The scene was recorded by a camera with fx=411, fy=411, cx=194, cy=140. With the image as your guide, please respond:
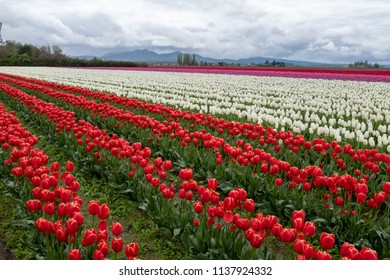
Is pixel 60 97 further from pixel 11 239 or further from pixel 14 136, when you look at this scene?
pixel 11 239

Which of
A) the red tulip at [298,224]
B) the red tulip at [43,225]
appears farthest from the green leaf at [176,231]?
the red tulip at [298,224]

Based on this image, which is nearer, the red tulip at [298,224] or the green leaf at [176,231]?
the red tulip at [298,224]

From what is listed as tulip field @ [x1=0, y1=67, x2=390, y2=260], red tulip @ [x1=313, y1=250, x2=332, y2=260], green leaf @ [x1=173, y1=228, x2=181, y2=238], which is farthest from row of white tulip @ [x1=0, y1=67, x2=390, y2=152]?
red tulip @ [x1=313, y1=250, x2=332, y2=260]

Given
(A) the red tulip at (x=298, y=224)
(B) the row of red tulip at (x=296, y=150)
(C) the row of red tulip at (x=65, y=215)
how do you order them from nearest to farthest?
(C) the row of red tulip at (x=65, y=215) < (A) the red tulip at (x=298, y=224) < (B) the row of red tulip at (x=296, y=150)

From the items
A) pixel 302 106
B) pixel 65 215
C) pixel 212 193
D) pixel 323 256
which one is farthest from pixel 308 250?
pixel 302 106

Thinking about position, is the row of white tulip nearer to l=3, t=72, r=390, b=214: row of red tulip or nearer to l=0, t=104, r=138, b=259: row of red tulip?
l=3, t=72, r=390, b=214: row of red tulip

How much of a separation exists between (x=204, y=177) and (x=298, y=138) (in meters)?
1.72

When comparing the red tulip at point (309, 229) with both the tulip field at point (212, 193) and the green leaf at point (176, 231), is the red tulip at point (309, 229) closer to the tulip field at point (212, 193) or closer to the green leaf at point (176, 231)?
the tulip field at point (212, 193)

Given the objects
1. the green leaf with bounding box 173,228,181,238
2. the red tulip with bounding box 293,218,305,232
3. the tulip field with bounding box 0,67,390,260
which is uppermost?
the red tulip with bounding box 293,218,305,232

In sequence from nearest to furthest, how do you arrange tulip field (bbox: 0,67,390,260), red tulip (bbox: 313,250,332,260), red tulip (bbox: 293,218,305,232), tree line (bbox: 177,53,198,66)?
red tulip (bbox: 313,250,332,260) → red tulip (bbox: 293,218,305,232) → tulip field (bbox: 0,67,390,260) → tree line (bbox: 177,53,198,66)

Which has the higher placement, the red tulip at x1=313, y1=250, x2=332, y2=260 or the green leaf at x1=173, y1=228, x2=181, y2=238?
the red tulip at x1=313, y1=250, x2=332, y2=260

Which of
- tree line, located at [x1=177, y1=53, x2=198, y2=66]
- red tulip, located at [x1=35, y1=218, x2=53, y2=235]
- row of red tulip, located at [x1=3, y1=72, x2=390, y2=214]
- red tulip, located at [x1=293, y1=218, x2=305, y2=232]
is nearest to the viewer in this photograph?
red tulip, located at [x1=293, y1=218, x2=305, y2=232]

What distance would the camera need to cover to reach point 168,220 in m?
4.91

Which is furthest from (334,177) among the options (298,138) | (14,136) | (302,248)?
(14,136)
